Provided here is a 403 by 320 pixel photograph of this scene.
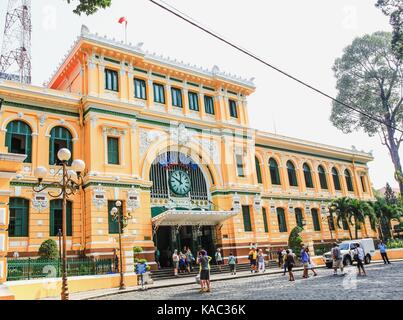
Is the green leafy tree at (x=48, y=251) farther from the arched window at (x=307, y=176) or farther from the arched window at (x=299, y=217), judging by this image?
the arched window at (x=307, y=176)

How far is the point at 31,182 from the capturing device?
19.6 meters

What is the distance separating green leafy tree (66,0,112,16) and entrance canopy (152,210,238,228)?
47.5ft

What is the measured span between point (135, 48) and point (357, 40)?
2507 cm

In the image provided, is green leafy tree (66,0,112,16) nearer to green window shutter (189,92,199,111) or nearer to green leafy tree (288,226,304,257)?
green window shutter (189,92,199,111)

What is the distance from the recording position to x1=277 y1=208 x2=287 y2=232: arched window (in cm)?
3078

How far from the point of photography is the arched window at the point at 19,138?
19.9 m

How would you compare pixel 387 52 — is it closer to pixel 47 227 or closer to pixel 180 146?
pixel 180 146

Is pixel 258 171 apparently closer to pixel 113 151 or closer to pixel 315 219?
pixel 315 219

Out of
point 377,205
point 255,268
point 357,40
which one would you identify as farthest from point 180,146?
point 357,40

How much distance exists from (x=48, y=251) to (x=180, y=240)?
9.44 m

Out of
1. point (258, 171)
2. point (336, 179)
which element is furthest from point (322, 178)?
point (258, 171)

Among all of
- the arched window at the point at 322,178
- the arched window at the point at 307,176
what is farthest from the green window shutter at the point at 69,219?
the arched window at the point at 322,178

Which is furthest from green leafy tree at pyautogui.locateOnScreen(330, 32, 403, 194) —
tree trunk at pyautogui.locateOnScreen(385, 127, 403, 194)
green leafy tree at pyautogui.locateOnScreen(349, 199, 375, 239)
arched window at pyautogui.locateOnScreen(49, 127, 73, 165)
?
arched window at pyautogui.locateOnScreen(49, 127, 73, 165)

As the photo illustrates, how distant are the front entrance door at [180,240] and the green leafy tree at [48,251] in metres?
6.96
